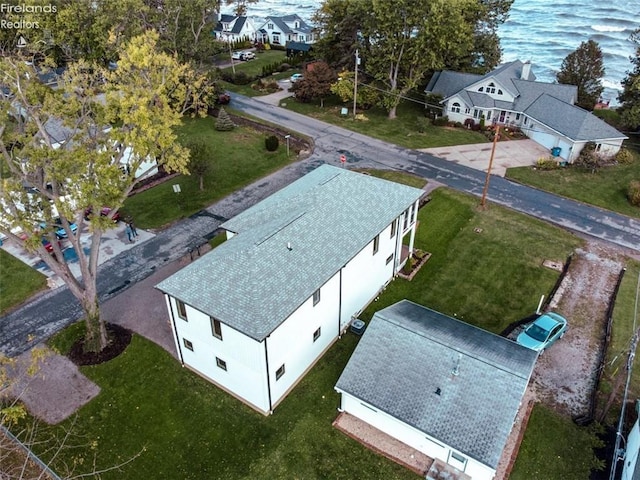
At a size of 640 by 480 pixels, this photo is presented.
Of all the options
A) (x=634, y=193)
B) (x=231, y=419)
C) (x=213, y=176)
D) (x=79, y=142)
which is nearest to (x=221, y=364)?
(x=231, y=419)

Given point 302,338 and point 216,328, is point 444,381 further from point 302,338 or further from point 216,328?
point 216,328

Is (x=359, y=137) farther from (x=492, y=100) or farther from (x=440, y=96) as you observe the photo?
(x=492, y=100)

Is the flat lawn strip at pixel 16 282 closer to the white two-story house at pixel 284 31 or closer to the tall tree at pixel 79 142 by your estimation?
the tall tree at pixel 79 142

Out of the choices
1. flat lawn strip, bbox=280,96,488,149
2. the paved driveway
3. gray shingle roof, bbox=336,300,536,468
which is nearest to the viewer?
gray shingle roof, bbox=336,300,536,468

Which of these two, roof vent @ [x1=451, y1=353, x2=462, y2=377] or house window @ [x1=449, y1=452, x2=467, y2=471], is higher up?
roof vent @ [x1=451, y1=353, x2=462, y2=377]

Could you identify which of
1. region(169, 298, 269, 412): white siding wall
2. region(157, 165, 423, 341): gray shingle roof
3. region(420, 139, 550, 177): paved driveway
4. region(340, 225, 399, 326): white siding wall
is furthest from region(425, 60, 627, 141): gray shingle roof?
region(169, 298, 269, 412): white siding wall

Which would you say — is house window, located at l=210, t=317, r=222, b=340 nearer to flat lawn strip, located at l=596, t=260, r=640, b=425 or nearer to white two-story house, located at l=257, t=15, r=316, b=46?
flat lawn strip, located at l=596, t=260, r=640, b=425

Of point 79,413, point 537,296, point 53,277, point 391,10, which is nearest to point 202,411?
point 79,413
